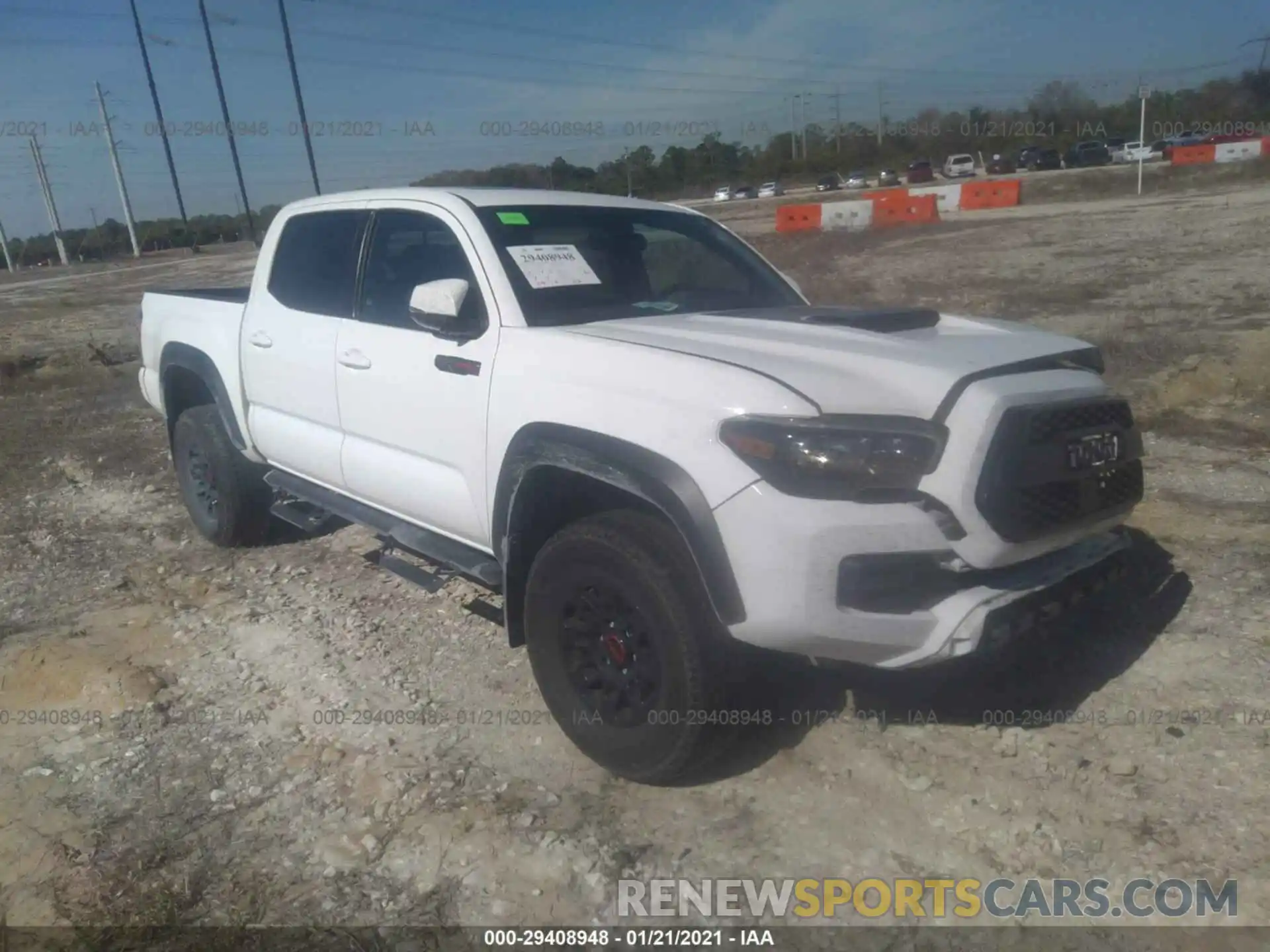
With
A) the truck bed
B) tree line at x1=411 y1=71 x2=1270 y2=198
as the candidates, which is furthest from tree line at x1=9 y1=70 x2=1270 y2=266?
the truck bed

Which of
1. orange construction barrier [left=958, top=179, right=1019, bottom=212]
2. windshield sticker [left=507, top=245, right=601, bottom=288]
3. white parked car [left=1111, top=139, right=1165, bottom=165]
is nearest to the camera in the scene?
windshield sticker [left=507, top=245, right=601, bottom=288]

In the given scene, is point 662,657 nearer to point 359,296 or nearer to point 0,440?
point 359,296

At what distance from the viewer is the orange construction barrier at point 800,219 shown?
27.0 meters

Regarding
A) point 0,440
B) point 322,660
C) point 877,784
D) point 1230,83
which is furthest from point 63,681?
point 1230,83

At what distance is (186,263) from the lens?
38.1 meters

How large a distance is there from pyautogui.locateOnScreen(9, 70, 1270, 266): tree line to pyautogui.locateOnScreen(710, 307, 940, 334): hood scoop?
4776 cm

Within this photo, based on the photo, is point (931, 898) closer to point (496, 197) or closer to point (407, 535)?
point (407, 535)

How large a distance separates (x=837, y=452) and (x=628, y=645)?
928mm

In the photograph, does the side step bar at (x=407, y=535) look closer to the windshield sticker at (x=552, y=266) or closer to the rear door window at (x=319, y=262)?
the rear door window at (x=319, y=262)

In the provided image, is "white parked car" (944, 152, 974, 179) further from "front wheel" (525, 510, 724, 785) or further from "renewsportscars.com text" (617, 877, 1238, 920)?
"renewsportscars.com text" (617, 877, 1238, 920)

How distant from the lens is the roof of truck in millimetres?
3897

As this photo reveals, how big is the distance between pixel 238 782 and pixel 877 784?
7.10 feet

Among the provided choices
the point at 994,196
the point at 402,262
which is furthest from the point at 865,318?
the point at 994,196

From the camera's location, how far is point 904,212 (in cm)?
2575
